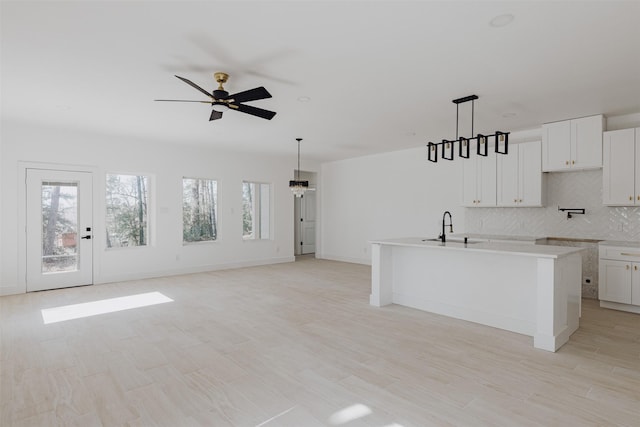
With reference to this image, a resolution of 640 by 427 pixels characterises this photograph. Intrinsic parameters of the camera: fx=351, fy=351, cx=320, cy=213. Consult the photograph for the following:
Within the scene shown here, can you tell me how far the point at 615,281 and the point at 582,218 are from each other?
1182 millimetres

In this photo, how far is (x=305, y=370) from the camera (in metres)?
2.90

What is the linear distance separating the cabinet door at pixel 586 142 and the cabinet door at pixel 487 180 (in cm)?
118

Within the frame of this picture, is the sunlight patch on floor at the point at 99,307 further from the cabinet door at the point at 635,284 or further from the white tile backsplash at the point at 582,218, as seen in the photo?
the cabinet door at the point at 635,284

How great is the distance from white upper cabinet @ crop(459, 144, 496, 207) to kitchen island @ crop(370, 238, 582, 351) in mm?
2282

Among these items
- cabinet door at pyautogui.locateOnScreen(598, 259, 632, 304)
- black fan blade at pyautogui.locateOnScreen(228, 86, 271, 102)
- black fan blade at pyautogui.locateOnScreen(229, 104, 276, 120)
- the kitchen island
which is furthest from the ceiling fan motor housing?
cabinet door at pyautogui.locateOnScreen(598, 259, 632, 304)

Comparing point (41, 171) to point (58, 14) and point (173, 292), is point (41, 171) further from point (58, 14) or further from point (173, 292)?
point (58, 14)

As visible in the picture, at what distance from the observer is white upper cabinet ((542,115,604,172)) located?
16.5ft

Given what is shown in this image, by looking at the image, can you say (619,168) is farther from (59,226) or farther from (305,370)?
(59,226)

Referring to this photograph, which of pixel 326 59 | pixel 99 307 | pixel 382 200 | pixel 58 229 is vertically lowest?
pixel 99 307

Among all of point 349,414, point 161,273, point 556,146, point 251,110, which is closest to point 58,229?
point 161,273

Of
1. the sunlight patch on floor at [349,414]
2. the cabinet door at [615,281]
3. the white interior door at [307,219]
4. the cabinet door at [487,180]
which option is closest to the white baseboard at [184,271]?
the white interior door at [307,219]

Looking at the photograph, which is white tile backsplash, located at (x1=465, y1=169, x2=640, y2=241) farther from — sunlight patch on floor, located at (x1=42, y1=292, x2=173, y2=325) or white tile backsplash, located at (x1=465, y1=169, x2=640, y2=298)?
sunlight patch on floor, located at (x1=42, y1=292, x2=173, y2=325)

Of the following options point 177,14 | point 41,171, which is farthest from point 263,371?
point 41,171

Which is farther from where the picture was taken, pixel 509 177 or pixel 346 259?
pixel 346 259
